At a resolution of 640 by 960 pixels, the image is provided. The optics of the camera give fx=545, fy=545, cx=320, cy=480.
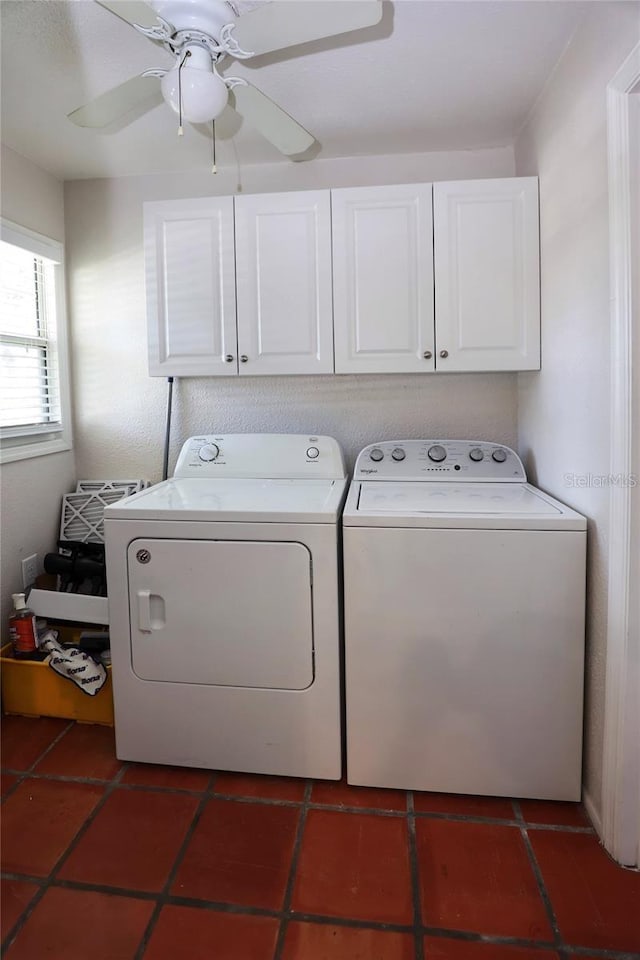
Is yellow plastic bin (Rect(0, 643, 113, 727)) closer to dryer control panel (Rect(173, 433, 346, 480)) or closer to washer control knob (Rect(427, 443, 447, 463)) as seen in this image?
dryer control panel (Rect(173, 433, 346, 480))

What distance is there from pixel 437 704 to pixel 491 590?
1.30ft

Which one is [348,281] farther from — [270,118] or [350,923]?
[350,923]

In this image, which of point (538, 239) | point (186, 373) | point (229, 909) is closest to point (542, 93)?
point (538, 239)

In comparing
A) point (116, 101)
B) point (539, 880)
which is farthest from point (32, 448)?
point (539, 880)

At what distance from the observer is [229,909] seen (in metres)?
1.34

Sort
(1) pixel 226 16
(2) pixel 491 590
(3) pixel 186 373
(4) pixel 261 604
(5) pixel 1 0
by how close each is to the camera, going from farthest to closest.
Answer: (3) pixel 186 373 < (4) pixel 261 604 < (2) pixel 491 590 < (5) pixel 1 0 < (1) pixel 226 16

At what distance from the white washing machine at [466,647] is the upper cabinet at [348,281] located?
71 cm

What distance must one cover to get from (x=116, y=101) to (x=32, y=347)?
1.29 m

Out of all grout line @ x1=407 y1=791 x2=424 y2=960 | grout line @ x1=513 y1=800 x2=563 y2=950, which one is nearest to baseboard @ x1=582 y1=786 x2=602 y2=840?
grout line @ x1=513 y1=800 x2=563 y2=950

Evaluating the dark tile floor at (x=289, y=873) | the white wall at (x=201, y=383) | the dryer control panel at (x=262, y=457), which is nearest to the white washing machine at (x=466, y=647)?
the dark tile floor at (x=289, y=873)

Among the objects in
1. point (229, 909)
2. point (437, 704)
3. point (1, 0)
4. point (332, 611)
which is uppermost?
point (1, 0)

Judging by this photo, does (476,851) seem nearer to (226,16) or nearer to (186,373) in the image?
(186,373)

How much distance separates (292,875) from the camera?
1.43 m

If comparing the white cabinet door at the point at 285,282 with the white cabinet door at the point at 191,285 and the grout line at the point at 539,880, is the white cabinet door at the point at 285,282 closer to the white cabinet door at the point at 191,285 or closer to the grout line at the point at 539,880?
the white cabinet door at the point at 191,285
